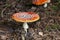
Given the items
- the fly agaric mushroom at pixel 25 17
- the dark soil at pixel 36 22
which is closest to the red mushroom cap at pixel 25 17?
the fly agaric mushroom at pixel 25 17

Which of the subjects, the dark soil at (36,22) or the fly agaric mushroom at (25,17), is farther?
the dark soil at (36,22)

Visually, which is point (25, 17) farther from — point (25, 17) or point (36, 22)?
point (36, 22)

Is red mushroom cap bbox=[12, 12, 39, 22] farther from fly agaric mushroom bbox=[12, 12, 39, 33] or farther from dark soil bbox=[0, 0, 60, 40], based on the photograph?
dark soil bbox=[0, 0, 60, 40]

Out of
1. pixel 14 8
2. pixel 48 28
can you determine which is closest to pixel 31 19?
pixel 48 28

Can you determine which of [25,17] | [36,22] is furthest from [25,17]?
[36,22]

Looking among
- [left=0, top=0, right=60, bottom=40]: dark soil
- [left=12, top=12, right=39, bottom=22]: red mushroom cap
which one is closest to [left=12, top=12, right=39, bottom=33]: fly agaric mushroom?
[left=12, top=12, right=39, bottom=22]: red mushroom cap

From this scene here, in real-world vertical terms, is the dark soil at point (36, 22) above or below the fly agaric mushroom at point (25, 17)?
below

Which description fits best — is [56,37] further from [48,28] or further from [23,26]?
[23,26]

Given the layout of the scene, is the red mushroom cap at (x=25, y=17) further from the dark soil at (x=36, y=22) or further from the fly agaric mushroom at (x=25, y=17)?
the dark soil at (x=36, y=22)
